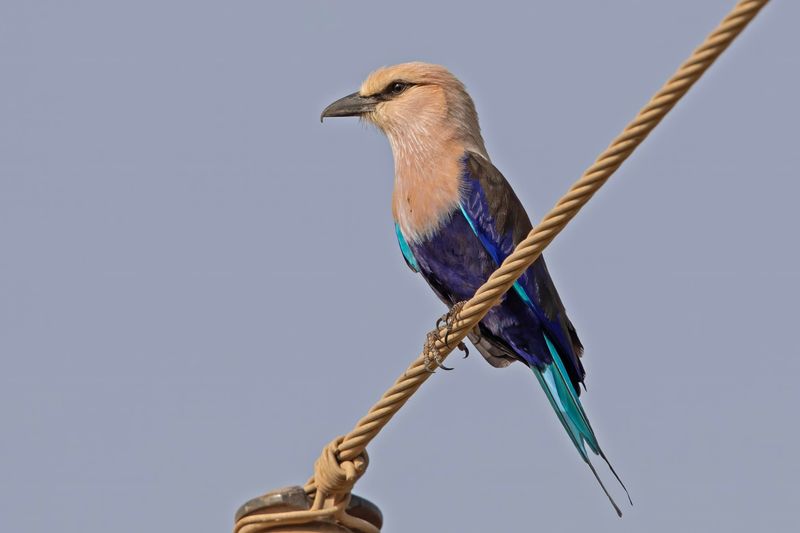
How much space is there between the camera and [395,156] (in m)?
6.69

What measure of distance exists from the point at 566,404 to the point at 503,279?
2022mm

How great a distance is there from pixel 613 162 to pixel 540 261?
2.73 metres

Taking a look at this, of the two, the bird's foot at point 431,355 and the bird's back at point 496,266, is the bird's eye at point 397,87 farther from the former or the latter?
the bird's foot at point 431,355

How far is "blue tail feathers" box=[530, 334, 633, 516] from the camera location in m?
5.85

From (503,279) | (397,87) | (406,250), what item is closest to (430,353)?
(503,279)

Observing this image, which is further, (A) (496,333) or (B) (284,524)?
(A) (496,333)

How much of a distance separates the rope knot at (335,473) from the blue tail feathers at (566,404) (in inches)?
72.6

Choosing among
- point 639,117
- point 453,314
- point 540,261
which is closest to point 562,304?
point 540,261

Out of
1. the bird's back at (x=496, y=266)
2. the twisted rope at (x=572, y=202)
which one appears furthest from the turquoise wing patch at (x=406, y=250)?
Answer: the twisted rope at (x=572, y=202)

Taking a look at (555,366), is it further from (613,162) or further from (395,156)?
(613,162)

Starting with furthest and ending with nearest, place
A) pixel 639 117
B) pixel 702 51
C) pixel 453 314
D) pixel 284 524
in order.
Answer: pixel 453 314 < pixel 284 524 < pixel 639 117 < pixel 702 51

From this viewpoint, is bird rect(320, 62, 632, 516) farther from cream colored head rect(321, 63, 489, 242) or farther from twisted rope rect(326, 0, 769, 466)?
twisted rope rect(326, 0, 769, 466)

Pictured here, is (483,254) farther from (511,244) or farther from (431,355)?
(431,355)

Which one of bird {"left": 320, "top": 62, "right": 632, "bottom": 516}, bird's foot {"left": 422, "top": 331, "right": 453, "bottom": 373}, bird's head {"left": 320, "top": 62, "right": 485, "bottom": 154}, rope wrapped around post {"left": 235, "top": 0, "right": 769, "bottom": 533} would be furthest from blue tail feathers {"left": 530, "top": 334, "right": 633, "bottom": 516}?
rope wrapped around post {"left": 235, "top": 0, "right": 769, "bottom": 533}
